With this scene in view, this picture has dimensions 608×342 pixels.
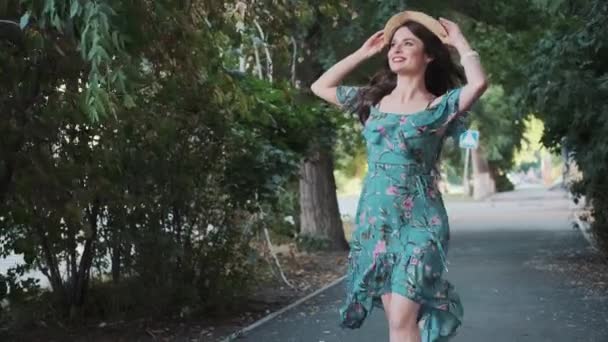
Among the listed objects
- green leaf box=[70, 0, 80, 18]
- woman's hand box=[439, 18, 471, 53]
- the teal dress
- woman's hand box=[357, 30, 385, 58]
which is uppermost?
green leaf box=[70, 0, 80, 18]

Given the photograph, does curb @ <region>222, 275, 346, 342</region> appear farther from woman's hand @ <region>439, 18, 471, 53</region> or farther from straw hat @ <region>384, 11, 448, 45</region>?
woman's hand @ <region>439, 18, 471, 53</region>

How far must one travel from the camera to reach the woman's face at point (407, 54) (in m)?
4.33

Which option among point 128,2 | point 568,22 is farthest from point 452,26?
point 568,22

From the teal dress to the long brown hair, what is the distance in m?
0.19

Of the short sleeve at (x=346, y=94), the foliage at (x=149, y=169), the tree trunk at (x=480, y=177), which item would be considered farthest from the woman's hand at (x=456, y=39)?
the tree trunk at (x=480, y=177)

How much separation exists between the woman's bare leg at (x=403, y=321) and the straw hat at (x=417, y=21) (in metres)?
1.16

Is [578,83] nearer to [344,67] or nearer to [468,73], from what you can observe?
[344,67]

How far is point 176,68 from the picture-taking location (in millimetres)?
7320

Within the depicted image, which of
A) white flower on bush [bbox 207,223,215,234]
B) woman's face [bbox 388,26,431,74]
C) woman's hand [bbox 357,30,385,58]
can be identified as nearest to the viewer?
woman's face [bbox 388,26,431,74]

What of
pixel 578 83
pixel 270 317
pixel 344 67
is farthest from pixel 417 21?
pixel 578 83

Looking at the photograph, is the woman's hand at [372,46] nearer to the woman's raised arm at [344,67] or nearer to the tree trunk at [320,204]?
the woman's raised arm at [344,67]

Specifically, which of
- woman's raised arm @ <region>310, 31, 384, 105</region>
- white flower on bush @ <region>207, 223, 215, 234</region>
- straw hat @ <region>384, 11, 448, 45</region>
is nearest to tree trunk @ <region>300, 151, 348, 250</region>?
white flower on bush @ <region>207, 223, 215, 234</region>

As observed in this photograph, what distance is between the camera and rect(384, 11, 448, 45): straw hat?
169 inches

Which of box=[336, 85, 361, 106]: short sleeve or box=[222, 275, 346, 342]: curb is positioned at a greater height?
box=[336, 85, 361, 106]: short sleeve
